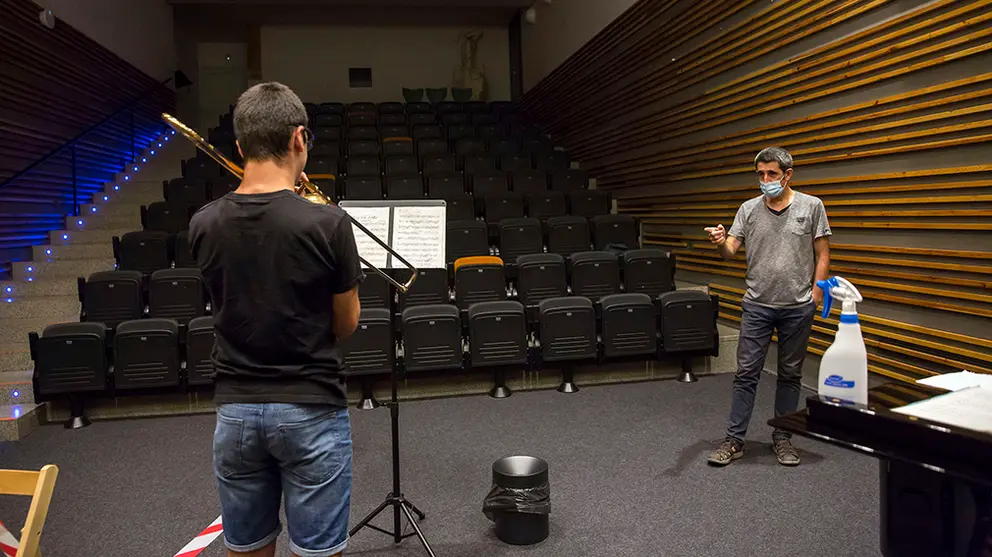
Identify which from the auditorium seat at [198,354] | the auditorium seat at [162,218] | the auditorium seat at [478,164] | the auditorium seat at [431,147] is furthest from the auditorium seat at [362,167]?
the auditorium seat at [198,354]

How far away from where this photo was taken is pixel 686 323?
490 cm

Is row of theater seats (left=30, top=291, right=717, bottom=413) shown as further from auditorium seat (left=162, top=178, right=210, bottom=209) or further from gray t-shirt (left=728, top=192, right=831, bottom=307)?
auditorium seat (left=162, top=178, right=210, bottom=209)

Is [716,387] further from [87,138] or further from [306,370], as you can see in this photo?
[87,138]

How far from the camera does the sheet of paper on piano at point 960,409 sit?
1100 mm

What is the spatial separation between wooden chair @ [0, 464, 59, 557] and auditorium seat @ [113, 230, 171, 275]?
4.05 metres

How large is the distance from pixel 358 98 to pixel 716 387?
29.3 feet

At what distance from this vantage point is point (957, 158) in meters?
3.44

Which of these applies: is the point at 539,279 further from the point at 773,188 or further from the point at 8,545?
the point at 8,545

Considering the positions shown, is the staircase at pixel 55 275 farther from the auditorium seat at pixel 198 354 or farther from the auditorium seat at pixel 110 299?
the auditorium seat at pixel 198 354

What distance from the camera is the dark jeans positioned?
10.4 feet

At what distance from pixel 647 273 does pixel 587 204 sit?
1597 millimetres

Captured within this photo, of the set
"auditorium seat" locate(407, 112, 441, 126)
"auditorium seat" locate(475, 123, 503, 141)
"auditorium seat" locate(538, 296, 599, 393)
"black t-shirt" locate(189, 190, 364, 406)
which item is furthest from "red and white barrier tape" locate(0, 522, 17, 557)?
"auditorium seat" locate(407, 112, 441, 126)

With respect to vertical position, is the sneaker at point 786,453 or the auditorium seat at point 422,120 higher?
the auditorium seat at point 422,120

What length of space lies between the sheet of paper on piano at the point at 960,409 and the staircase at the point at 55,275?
465cm
